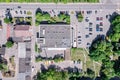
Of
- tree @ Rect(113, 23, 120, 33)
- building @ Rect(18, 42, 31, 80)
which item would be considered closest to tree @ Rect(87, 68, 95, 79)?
tree @ Rect(113, 23, 120, 33)

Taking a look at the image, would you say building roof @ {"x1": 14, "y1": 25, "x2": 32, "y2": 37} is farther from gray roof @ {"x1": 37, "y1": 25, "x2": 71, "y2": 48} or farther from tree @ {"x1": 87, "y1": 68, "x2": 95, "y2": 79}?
tree @ {"x1": 87, "y1": 68, "x2": 95, "y2": 79}

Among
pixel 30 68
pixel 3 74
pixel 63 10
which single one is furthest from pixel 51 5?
pixel 3 74

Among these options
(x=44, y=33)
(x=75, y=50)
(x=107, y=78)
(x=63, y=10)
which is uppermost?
(x=63, y=10)

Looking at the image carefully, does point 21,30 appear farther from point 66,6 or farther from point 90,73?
point 90,73

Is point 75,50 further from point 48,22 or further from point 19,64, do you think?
point 19,64

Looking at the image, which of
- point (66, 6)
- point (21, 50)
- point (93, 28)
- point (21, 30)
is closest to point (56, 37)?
point (66, 6)
